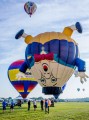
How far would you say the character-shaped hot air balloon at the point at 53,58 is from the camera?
2175cm

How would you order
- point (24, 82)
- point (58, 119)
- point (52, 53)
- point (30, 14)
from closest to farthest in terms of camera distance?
point (58, 119) → point (52, 53) → point (30, 14) → point (24, 82)

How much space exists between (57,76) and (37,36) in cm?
351

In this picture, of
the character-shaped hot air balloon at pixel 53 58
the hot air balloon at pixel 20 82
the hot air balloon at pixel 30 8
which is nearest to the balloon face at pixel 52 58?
the character-shaped hot air balloon at pixel 53 58

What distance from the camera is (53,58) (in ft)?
71.3

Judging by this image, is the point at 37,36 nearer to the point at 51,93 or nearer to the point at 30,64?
the point at 30,64

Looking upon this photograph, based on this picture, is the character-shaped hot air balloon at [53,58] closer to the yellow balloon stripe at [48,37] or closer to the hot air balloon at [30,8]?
the yellow balloon stripe at [48,37]

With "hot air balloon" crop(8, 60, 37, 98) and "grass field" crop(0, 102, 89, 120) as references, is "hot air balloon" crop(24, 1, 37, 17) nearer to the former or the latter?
"grass field" crop(0, 102, 89, 120)

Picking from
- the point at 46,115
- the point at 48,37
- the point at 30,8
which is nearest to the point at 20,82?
the point at 30,8

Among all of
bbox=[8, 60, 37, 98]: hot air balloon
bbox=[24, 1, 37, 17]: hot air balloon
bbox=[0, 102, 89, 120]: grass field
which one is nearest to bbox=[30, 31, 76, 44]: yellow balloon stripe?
bbox=[24, 1, 37, 17]: hot air balloon

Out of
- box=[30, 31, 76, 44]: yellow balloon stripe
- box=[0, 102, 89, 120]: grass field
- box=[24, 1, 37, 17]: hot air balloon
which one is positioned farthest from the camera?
box=[24, 1, 37, 17]: hot air balloon

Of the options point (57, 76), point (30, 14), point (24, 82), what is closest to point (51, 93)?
point (57, 76)

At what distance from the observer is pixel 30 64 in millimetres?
22844

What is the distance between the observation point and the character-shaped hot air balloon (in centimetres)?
2175

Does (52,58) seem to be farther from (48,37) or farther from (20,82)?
(20,82)
